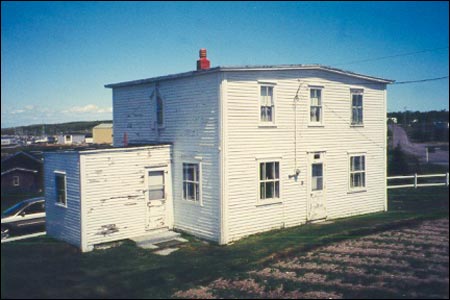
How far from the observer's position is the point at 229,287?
417 inches

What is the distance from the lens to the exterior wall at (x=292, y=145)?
15375 mm

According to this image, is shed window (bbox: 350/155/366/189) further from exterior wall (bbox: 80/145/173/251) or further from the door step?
exterior wall (bbox: 80/145/173/251)

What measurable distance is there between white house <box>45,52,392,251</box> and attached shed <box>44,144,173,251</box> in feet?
0.13

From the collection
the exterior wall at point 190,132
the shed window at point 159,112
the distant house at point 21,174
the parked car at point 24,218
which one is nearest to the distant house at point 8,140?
the distant house at point 21,174

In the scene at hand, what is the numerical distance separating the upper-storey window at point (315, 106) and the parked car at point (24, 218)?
42.9 feet

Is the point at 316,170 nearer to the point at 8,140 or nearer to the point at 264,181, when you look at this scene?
the point at 264,181

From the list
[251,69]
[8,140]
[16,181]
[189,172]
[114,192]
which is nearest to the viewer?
[251,69]

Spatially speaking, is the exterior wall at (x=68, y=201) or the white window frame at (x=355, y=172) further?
the white window frame at (x=355, y=172)

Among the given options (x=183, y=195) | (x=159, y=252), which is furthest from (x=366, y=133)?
(x=159, y=252)

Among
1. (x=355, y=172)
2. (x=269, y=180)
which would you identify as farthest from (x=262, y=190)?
(x=355, y=172)

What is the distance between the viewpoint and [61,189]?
54.1 ft

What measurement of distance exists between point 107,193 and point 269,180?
6.43 metres

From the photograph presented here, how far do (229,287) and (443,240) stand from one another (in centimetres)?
816

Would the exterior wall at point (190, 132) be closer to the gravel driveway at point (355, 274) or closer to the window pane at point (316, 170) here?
the gravel driveway at point (355, 274)
